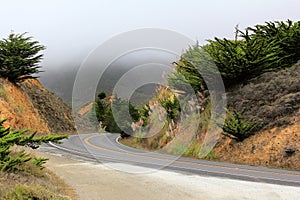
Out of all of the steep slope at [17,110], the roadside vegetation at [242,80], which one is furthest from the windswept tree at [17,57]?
the roadside vegetation at [242,80]

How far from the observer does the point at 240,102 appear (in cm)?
1834

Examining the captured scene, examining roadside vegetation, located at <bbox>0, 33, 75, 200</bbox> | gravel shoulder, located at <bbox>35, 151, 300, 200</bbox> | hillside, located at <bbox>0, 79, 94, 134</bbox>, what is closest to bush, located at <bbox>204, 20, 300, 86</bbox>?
gravel shoulder, located at <bbox>35, 151, 300, 200</bbox>

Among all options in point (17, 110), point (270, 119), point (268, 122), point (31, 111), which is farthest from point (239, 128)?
point (31, 111)

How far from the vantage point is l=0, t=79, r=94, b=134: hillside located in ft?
93.1

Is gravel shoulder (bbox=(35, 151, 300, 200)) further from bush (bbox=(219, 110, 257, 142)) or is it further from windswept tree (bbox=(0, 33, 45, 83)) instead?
windswept tree (bbox=(0, 33, 45, 83))

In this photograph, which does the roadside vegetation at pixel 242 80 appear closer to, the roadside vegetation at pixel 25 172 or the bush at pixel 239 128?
the bush at pixel 239 128

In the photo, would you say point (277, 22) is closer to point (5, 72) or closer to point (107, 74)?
point (107, 74)

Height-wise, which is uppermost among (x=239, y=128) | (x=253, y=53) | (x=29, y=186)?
(x=253, y=53)

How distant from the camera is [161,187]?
9.37 meters

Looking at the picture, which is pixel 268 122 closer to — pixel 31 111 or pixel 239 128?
pixel 239 128

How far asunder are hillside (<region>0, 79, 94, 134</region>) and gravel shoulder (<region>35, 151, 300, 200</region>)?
12234 mm

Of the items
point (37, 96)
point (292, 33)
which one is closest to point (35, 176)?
point (292, 33)

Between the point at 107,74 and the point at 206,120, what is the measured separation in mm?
11771

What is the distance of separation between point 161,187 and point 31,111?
89.8ft
